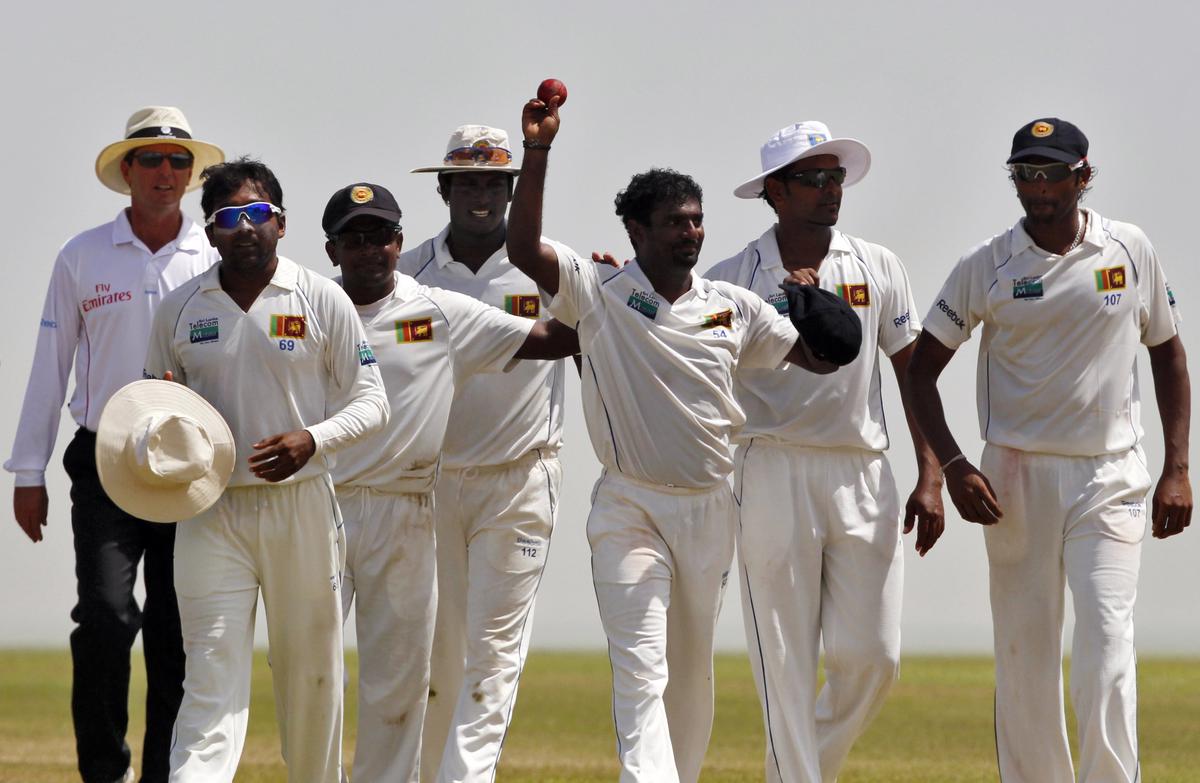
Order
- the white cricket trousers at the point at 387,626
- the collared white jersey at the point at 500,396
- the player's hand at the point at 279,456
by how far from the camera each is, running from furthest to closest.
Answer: the collared white jersey at the point at 500,396 < the white cricket trousers at the point at 387,626 < the player's hand at the point at 279,456

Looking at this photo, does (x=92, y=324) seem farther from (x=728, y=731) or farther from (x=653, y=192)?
(x=728, y=731)

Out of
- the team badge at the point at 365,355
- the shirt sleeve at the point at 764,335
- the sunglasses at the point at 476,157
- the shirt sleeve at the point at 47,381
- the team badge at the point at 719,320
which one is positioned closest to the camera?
the team badge at the point at 365,355

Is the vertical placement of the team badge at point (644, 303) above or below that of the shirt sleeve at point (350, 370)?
above

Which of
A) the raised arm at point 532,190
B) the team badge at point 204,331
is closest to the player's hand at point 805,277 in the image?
the raised arm at point 532,190

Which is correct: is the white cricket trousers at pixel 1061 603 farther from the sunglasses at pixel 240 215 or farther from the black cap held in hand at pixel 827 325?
the sunglasses at pixel 240 215

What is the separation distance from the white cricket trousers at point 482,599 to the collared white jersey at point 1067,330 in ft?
6.60

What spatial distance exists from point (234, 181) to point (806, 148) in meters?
2.49

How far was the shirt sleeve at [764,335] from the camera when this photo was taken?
7668mm

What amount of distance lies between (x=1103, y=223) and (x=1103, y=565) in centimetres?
151

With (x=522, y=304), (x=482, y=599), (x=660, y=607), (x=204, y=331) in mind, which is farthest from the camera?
(x=522, y=304)

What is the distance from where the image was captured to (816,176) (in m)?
8.05

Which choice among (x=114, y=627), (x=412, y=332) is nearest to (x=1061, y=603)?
(x=412, y=332)

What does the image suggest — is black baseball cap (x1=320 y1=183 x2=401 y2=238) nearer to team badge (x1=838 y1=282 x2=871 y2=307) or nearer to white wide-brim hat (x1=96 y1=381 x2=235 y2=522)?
white wide-brim hat (x1=96 y1=381 x2=235 y2=522)

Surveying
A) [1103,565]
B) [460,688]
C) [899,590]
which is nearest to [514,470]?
[460,688]
